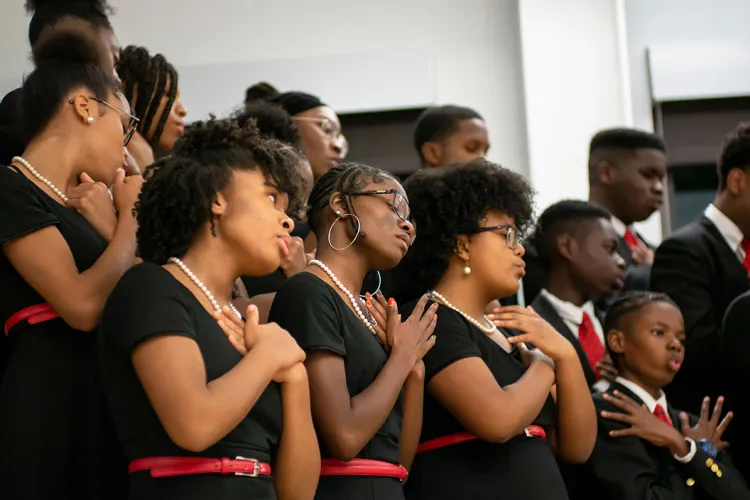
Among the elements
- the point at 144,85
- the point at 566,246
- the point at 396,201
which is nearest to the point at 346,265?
the point at 396,201

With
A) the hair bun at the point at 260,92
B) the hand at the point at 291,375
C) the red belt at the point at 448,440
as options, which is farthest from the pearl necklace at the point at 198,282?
the hair bun at the point at 260,92

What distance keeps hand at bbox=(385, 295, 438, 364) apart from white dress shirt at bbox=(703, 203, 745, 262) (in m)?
1.81

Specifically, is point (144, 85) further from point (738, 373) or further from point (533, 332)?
point (738, 373)

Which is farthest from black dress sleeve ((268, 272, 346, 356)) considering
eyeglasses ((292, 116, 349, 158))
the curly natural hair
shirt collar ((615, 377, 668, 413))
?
eyeglasses ((292, 116, 349, 158))

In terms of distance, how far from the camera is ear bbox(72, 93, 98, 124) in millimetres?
2602

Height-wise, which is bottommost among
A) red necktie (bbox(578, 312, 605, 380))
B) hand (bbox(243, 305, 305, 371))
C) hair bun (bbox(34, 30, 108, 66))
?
red necktie (bbox(578, 312, 605, 380))

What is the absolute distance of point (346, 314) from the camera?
8.53 feet

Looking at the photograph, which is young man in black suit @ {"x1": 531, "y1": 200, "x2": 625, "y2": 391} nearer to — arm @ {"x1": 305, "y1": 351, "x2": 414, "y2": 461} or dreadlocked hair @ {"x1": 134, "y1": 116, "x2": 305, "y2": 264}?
arm @ {"x1": 305, "y1": 351, "x2": 414, "y2": 461}

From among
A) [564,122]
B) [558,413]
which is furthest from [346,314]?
[564,122]

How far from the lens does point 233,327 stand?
7.47ft

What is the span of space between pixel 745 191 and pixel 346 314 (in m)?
2.24

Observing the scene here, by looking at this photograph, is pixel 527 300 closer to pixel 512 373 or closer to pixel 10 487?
pixel 512 373

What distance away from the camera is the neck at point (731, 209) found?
4238mm

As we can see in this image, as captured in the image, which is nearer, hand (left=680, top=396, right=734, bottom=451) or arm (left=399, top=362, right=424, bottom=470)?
arm (left=399, top=362, right=424, bottom=470)
